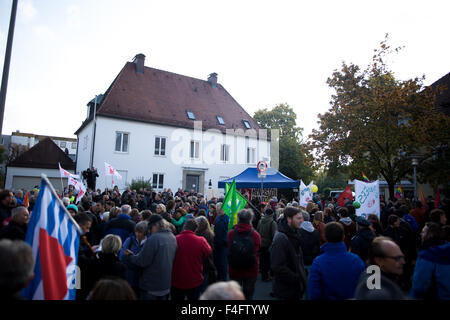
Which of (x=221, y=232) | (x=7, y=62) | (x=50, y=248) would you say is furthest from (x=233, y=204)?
(x=7, y=62)

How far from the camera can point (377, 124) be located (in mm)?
16359

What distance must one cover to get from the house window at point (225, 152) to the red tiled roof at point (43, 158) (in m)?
14.3

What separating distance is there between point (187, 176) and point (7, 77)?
71.6 feet

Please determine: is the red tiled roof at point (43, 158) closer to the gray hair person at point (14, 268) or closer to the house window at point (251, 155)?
the house window at point (251, 155)

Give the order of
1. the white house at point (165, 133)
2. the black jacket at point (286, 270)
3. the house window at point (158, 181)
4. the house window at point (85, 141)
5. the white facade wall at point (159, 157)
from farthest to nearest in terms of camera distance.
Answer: the house window at point (85, 141) → the house window at point (158, 181) → the white house at point (165, 133) → the white facade wall at point (159, 157) → the black jacket at point (286, 270)

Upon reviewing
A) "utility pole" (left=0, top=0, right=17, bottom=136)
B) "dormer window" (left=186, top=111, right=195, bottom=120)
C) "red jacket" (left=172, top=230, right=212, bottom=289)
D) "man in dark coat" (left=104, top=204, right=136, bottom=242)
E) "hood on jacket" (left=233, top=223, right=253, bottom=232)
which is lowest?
"red jacket" (left=172, top=230, right=212, bottom=289)

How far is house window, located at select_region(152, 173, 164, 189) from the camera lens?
2622 cm

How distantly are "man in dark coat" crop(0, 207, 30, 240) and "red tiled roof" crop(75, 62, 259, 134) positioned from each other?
21.0 metres

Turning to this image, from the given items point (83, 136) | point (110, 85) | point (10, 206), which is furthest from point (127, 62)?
point (10, 206)

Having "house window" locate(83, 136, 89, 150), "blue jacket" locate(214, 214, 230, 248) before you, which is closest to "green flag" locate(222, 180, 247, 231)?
"blue jacket" locate(214, 214, 230, 248)

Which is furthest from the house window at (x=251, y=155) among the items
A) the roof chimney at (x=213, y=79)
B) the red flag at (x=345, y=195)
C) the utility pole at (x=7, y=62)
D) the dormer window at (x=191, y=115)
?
the utility pole at (x=7, y=62)

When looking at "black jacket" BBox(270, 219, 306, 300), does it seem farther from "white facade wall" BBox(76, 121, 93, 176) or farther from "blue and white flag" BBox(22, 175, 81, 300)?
"white facade wall" BBox(76, 121, 93, 176)

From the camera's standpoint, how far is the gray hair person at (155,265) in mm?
4262

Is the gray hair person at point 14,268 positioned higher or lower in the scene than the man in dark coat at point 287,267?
higher
